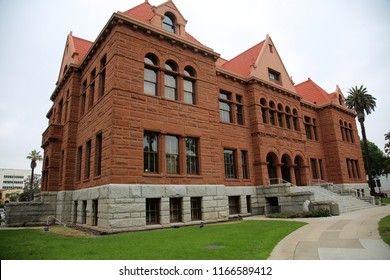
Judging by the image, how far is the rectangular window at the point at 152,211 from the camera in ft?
48.5

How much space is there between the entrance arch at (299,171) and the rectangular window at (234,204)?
8.91m

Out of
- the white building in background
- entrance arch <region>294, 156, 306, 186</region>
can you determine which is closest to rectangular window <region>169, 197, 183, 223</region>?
entrance arch <region>294, 156, 306, 186</region>

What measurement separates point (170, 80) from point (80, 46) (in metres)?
11.5

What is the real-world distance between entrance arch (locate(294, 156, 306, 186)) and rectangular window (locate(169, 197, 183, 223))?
1528 cm

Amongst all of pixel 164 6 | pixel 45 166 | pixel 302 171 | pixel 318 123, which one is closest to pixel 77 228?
pixel 45 166

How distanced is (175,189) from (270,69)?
17495 millimetres

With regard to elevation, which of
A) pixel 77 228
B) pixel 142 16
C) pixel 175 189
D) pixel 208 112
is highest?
pixel 142 16

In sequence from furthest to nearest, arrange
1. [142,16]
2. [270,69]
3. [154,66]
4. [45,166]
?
[270,69]
[45,166]
[142,16]
[154,66]

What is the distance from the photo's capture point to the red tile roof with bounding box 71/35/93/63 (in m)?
22.8

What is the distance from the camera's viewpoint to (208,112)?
19.1 m

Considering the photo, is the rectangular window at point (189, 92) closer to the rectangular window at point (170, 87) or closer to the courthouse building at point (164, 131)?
the courthouse building at point (164, 131)

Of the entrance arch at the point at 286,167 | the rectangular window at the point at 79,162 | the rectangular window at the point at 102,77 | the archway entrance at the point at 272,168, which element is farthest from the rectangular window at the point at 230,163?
the rectangular window at the point at 79,162

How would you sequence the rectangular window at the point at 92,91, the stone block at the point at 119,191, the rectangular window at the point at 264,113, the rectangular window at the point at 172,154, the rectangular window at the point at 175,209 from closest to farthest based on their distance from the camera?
the stone block at the point at 119,191
the rectangular window at the point at 175,209
the rectangular window at the point at 172,154
the rectangular window at the point at 92,91
the rectangular window at the point at 264,113

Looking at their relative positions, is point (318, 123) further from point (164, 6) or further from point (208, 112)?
point (164, 6)
